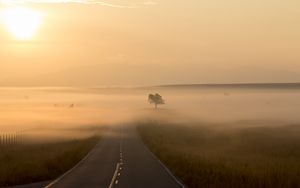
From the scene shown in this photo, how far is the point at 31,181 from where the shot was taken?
34.4 m

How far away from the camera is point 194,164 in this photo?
39938 mm

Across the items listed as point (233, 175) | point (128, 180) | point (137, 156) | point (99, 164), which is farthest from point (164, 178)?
point (137, 156)

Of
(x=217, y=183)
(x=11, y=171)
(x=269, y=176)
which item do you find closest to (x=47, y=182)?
(x=11, y=171)

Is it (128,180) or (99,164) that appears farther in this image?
(99,164)

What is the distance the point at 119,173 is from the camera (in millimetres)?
38906

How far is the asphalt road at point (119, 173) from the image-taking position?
105 feet

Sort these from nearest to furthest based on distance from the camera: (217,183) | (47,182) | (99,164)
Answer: (217,183)
(47,182)
(99,164)

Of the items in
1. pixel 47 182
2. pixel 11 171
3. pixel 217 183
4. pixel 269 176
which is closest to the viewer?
pixel 217 183

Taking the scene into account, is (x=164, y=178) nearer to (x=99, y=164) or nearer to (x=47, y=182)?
(x=47, y=182)

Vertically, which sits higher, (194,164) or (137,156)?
(137,156)

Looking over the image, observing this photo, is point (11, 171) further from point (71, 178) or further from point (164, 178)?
point (164, 178)

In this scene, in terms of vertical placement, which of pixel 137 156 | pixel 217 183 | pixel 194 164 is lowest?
pixel 217 183

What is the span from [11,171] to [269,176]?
15.2 m

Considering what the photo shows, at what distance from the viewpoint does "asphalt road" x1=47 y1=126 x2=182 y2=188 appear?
32125mm
